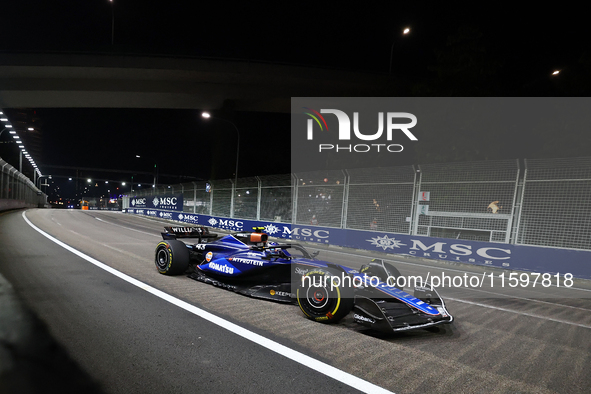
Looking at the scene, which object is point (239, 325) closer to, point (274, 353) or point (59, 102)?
point (274, 353)

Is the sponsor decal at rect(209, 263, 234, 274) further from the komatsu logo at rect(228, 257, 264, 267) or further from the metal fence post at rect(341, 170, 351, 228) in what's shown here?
the metal fence post at rect(341, 170, 351, 228)

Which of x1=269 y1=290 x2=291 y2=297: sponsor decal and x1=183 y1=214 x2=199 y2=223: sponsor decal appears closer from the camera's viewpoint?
x1=269 y1=290 x2=291 y2=297: sponsor decal

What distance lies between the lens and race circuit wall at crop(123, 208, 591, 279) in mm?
7961

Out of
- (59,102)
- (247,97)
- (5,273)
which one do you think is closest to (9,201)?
(59,102)

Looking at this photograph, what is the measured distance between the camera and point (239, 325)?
3.54 meters

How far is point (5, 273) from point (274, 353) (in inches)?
205

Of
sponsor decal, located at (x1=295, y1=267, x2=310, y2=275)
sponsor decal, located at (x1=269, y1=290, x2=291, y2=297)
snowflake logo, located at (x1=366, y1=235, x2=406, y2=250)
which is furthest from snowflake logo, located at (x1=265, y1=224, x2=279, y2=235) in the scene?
sponsor decal, located at (x1=295, y1=267, x2=310, y2=275)

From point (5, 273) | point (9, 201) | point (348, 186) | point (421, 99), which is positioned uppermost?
point (421, 99)

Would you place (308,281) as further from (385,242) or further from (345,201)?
(345,201)

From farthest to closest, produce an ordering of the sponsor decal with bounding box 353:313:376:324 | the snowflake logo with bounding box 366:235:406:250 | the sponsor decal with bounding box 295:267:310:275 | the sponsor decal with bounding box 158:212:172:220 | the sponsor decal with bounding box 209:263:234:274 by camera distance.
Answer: the sponsor decal with bounding box 158:212:172:220 < the snowflake logo with bounding box 366:235:406:250 < the sponsor decal with bounding box 209:263:234:274 < the sponsor decal with bounding box 295:267:310:275 < the sponsor decal with bounding box 353:313:376:324

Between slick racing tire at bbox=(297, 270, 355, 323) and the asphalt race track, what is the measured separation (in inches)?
5.3

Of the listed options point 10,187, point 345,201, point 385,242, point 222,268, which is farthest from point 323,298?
point 10,187

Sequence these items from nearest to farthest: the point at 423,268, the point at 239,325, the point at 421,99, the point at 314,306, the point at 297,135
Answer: the point at 239,325 < the point at 314,306 < the point at 423,268 < the point at 421,99 < the point at 297,135

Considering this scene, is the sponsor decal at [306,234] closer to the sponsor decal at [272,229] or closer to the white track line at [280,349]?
the sponsor decal at [272,229]
